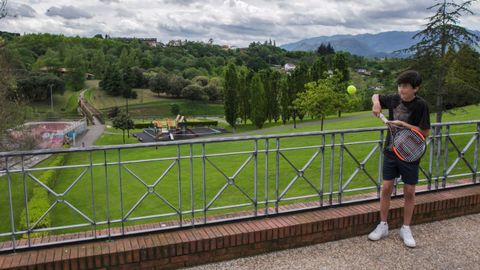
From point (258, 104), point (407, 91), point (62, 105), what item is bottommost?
point (62, 105)

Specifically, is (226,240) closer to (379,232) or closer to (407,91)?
(379,232)

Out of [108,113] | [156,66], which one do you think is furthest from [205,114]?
[156,66]

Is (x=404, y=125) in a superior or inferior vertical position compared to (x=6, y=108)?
superior

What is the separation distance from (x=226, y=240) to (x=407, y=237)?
199 cm

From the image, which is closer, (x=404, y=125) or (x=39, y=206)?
(x=404, y=125)

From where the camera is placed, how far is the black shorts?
13.8 feet

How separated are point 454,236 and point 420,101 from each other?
1683 mm

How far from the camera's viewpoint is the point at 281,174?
1441 cm

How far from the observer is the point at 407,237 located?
4371mm

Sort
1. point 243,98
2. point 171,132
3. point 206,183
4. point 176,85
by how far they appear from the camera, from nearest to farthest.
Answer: point 206,183 < point 243,98 < point 171,132 < point 176,85

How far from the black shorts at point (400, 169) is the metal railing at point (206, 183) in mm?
386

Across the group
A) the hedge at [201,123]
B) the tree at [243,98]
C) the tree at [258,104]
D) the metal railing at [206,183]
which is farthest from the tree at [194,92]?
the metal railing at [206,183]

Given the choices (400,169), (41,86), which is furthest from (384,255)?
(41,86)

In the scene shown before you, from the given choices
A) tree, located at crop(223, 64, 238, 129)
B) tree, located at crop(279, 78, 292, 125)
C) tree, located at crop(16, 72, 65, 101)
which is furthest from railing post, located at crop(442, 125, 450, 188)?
tree, located at crop(16, 72, 65, 101)
